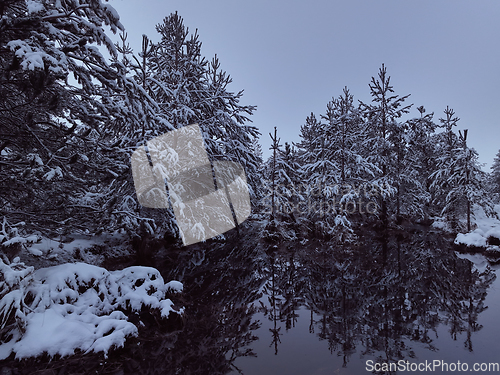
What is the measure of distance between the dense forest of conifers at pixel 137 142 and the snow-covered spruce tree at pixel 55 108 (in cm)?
3

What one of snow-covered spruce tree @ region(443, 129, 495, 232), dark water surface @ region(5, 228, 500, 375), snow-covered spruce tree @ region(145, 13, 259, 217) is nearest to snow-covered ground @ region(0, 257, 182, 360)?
dark water surface @ region(5, 228, 500, 375)

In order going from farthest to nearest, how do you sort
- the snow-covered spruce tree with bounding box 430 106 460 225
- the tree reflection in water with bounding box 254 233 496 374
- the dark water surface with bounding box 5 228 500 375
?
the snow-covered spruce tree with bounding box 430 106 460 225, the tree reflection in water with bounding box 254 233 496 374, the dark water surface with bounding box 5 228 500 375

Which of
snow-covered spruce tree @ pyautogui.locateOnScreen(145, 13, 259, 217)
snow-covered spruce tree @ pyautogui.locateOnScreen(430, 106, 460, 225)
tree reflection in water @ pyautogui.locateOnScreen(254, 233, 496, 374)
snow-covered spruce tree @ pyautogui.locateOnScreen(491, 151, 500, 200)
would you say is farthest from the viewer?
snow-covered spruce tree @ pyautogui.locateOnScreen(491, 151, 500, 200)

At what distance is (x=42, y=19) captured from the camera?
4254 mm

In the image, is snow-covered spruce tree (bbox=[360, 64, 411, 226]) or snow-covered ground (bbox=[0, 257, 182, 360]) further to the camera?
snow-covered spruce tree (bbox=[360, 64, 411, 226])

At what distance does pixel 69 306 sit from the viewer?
5004 millimetres

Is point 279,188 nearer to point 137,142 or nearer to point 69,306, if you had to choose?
point 137,142

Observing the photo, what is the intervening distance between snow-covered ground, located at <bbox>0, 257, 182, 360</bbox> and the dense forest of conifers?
968 millimetres

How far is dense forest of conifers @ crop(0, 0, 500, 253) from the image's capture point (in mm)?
4797

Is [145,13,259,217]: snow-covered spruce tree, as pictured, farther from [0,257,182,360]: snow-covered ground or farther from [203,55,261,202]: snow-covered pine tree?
[0,257,182,360]: snow-covered ground

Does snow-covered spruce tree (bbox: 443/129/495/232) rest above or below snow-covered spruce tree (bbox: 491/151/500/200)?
below

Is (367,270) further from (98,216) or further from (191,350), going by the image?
(98,216)

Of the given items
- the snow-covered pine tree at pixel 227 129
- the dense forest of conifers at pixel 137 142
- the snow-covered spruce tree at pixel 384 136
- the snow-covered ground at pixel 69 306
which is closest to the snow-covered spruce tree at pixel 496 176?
the dense forest of conifers at pixel 137 142

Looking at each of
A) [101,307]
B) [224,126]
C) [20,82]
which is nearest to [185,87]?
[224,126]
